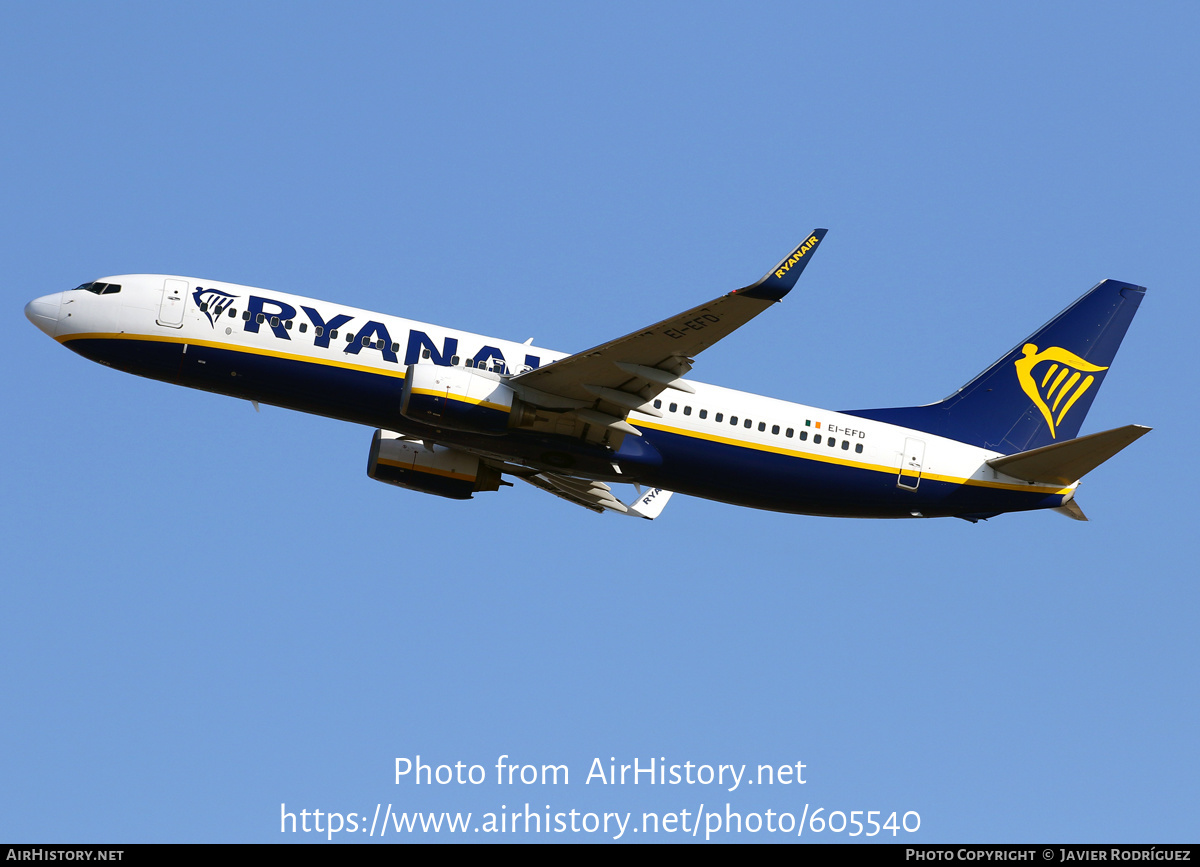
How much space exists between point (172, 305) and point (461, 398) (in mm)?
9032

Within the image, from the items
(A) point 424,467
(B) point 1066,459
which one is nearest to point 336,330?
(A) point 424,467

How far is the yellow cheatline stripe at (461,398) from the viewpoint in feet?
115

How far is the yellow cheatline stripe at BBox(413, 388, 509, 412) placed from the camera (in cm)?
3491

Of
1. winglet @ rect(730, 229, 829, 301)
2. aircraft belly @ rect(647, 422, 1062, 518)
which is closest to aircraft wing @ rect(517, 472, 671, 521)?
aircraft belly @ rect(647, 422, 1062, 518)

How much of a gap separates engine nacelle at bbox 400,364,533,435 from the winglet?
25.7 ft

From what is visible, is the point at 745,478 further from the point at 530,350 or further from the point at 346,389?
the point at 346,389

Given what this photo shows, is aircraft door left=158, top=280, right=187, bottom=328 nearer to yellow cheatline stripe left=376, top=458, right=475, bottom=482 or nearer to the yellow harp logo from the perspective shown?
yellow cheatline stripe left=376, top=458, right=475, bottom=482

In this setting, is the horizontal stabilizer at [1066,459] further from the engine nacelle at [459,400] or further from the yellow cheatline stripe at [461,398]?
the yellow cheatline stripe at [461,398]

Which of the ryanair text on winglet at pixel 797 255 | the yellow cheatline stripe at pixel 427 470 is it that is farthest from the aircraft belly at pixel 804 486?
the ryanair text on winglet at pixel 797 255

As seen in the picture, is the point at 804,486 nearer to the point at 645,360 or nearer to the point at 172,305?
the point at 645,360

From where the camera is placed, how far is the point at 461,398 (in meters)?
35.2

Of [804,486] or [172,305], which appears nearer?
[172,305]

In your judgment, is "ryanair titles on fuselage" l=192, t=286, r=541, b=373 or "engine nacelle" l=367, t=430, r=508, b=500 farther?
"engine nacelle" l=367, t=430, r=508, b=500
